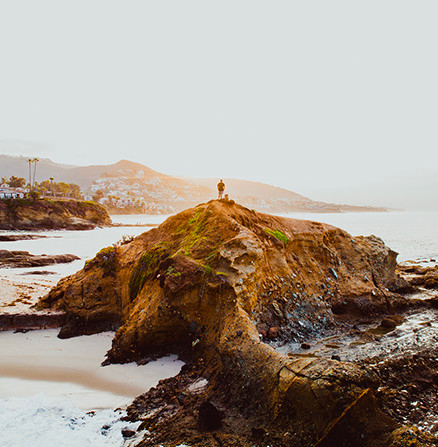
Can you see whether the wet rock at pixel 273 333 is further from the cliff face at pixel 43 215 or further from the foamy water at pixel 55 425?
the cliff face at pixel 43 215

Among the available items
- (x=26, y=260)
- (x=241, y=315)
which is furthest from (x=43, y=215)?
(x=241, y=315)

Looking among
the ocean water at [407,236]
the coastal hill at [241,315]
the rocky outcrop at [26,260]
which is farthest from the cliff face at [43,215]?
the coastal hill at [241,315]

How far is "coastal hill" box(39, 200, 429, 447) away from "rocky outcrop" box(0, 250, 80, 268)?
11887 mm

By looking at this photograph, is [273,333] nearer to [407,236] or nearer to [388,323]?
[388,323]

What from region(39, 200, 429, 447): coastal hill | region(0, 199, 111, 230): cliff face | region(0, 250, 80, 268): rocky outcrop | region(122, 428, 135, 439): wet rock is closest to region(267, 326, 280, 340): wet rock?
region(39, 200, 429, 447): coastal hill

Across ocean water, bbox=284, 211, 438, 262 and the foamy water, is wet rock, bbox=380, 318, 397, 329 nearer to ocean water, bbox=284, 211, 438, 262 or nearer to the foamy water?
the foamy water

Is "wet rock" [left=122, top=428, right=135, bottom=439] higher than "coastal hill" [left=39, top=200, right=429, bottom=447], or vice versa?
"coastal hill" [left=39, top=200, right=429, bottom=447]

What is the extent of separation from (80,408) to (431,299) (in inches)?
506

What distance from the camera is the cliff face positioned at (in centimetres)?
6106

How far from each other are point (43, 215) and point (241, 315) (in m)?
68.8

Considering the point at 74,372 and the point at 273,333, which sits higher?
the point at 273,333

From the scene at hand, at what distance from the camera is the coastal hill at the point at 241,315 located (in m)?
4.29

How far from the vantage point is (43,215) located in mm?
64688

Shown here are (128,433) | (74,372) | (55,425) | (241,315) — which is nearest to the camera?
(128,433)
